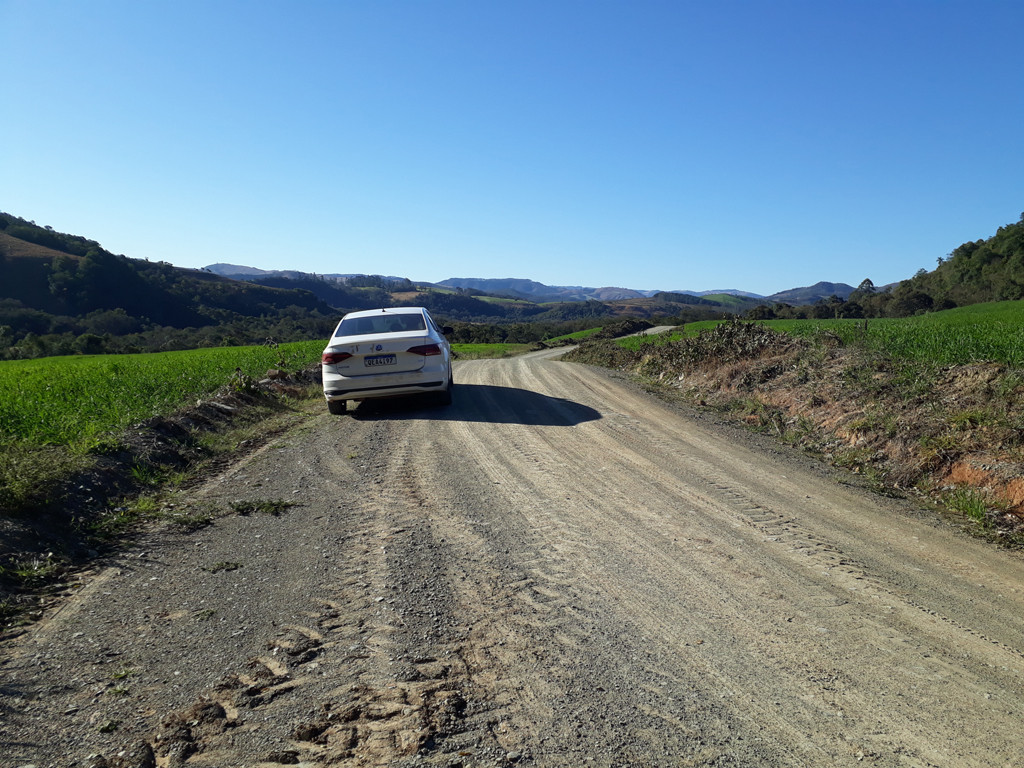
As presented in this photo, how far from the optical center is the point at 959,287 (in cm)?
5138

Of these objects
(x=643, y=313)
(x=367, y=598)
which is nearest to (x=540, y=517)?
(x=367, y=598)

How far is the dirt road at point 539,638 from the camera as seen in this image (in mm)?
2314

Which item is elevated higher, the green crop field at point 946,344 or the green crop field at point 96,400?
the green crop field at point 946,344

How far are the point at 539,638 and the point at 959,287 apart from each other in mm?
63167

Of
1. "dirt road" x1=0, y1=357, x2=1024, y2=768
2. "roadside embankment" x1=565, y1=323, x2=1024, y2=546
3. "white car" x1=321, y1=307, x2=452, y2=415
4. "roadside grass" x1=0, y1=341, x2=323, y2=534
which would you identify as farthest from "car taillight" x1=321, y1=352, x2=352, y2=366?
"roadside embankment" x1=565, y1=323, x2=1024, y2=546

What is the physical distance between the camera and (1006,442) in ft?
18.4

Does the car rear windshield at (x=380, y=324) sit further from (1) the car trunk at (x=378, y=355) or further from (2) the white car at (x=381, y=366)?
(1) the car trunk at (x=378, y=355)

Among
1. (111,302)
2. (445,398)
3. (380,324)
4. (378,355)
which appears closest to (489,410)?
(445,398)

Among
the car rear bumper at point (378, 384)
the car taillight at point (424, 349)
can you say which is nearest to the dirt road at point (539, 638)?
the car rear bumper at point (378, 384)

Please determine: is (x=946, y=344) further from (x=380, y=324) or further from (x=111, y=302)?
(x=111, y=302)

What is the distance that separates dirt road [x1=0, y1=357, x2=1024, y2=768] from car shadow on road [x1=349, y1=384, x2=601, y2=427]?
3504 millimetres

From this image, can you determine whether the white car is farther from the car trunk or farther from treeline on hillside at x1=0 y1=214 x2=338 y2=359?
treeline on hillside at x1=0 y1=214 x2=338 y2=359

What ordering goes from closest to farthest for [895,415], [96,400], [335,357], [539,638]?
[539,638] < [895,415] < [96,400] < [335,357]

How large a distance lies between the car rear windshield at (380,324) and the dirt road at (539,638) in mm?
4868
